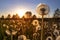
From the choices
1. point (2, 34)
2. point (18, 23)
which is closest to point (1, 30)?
point (2, 34)

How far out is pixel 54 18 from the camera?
190 centimetres

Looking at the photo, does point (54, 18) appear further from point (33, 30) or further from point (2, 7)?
point (2, 7)

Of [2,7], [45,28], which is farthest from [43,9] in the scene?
[2,7]

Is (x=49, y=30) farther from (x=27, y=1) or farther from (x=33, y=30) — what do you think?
(x=27, y=1)

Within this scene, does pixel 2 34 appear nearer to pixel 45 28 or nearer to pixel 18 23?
pixel 18 23

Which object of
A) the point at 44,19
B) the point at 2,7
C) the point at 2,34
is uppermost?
the point at 2,7

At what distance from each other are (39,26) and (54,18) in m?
0.17

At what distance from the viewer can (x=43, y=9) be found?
1.90m

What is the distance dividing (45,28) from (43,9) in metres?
0.19

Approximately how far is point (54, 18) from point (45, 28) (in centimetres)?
14

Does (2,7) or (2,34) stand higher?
(2,7)

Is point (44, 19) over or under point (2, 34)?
over

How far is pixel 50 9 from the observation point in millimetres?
1896

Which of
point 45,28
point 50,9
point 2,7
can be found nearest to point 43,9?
point 50,9
